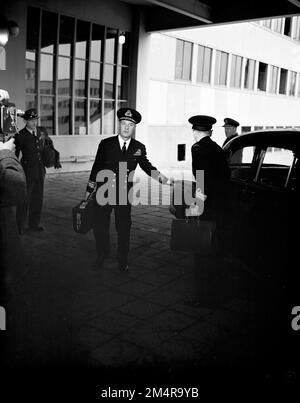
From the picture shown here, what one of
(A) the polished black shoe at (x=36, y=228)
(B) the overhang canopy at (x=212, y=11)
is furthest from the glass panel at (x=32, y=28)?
(A) the polished black shoe at (x=36, y=228)

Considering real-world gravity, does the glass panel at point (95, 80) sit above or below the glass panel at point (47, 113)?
above

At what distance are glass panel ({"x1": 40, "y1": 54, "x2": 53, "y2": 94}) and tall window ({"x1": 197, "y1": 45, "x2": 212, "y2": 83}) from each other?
7053 millimetres

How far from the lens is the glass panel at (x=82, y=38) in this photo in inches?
508

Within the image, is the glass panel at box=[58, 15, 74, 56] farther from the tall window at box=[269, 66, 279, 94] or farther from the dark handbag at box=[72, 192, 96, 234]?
the tall window at box=[269, 66, 279, 94]

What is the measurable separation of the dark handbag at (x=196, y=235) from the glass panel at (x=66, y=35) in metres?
9.72

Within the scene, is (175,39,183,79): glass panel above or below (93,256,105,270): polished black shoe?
above

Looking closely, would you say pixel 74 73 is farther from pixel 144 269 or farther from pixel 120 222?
pixel 144 269

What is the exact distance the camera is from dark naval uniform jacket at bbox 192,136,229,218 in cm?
427

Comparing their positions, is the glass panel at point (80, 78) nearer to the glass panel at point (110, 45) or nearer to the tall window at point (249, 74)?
the glass panel at point (110, 45)

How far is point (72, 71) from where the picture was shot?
42.2ft

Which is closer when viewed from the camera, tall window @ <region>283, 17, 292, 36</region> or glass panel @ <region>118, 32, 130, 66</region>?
glass panel @ <region>118, 32, 130, 66</region>

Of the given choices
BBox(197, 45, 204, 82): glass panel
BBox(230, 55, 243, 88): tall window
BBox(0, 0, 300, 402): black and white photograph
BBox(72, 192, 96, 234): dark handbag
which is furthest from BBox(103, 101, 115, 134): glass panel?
BBox(72, 192, 96, 234): dark handbag

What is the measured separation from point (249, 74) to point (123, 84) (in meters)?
8.74

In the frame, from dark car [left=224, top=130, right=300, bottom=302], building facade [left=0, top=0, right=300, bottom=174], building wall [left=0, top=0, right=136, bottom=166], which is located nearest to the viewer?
dark car [left=224, top=130, right=300, bottom=302]
